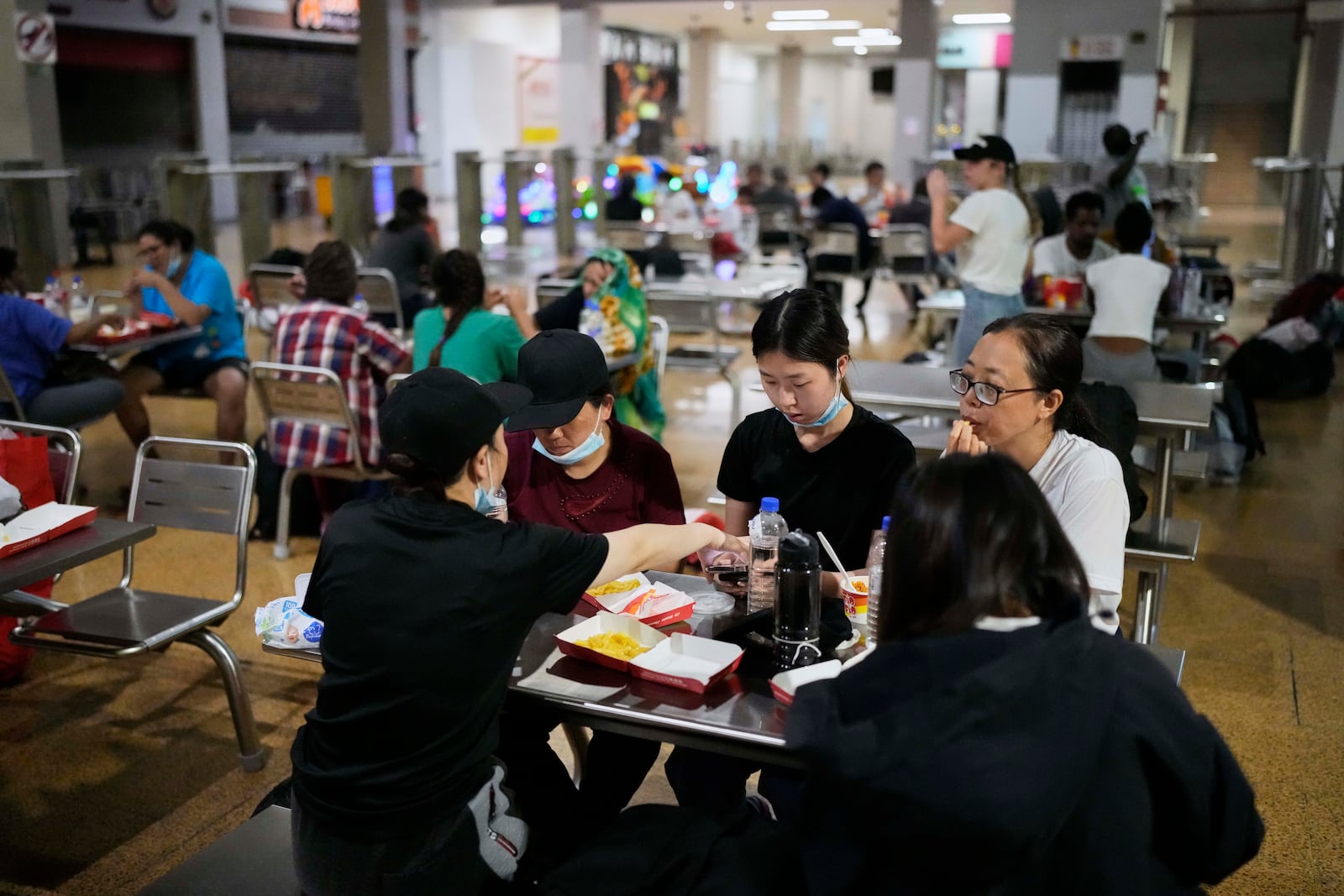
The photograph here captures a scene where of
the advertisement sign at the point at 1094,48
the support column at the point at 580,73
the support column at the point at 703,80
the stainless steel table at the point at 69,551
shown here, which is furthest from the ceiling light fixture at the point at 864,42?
the stainless steel table at the point at 69,551

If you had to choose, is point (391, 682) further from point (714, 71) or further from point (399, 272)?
point (714, 71)

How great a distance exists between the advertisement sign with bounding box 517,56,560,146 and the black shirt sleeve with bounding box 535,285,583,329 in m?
15.8

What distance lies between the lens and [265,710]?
3.37 metres

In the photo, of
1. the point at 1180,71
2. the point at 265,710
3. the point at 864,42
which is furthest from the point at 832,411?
the point at 864,42

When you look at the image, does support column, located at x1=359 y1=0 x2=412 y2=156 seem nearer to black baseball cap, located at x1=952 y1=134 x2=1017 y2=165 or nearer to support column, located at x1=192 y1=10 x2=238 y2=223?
support column, located at x1=192 y1=10 x2=238 y2=223

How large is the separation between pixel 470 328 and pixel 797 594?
8.57ft

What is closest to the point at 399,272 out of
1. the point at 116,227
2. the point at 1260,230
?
the point at 116,227

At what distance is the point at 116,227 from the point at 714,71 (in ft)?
39.1

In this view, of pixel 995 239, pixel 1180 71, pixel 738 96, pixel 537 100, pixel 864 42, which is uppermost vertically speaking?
pixel 864 42

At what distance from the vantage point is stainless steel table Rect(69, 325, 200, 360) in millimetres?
4805

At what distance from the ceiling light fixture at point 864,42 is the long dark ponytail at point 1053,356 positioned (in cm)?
2261

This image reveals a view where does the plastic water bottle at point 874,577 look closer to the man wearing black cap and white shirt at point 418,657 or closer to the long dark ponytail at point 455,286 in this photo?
the man wearing black cap and white shirt at point 418,657

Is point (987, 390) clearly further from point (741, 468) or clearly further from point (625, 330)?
point (625, 330)

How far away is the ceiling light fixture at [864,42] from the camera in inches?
945
